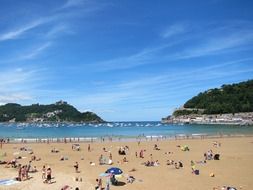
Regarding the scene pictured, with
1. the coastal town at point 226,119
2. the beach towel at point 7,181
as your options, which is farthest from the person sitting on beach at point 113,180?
the coastal town at point 226,119

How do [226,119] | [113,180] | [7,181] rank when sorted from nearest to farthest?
[113,180] → [7,181] → [226,119]

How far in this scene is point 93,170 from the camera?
2988 centimetres

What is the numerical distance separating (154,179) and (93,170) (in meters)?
6.56

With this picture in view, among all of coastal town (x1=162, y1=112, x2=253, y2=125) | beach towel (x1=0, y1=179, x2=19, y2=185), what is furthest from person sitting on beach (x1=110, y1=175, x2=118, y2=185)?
coastal town (x1=162, y1=112, x2=253, y2=125)

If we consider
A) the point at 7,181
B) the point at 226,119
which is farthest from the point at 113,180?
the point at 226,119

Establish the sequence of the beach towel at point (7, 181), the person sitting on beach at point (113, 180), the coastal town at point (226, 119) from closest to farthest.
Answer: the person sitting on beach at point (113, 180)
the beach towel at point (7, 181)
the coastal town at point (226, 119)

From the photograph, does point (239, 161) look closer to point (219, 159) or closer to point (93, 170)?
point (219, 159)

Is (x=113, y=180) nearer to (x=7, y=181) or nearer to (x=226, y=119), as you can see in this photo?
(x=7, y=181)

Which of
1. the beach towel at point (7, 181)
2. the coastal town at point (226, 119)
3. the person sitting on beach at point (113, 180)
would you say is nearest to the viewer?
the person sitting on beach at point (113, 180)

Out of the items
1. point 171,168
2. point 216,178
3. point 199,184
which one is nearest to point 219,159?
point 171,168

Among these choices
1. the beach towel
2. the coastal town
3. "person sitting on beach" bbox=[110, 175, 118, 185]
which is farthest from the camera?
the coastal town

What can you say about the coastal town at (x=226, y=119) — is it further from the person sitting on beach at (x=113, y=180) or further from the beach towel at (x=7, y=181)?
the beach towel at (x=7, y=181)

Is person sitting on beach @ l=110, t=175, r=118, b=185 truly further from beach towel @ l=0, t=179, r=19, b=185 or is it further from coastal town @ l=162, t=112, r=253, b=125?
coastal town @ l=162, t=112, r=253, b=125

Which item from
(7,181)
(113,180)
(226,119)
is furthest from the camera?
(226,119)
